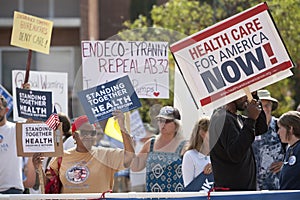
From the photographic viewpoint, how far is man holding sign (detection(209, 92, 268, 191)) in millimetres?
6680

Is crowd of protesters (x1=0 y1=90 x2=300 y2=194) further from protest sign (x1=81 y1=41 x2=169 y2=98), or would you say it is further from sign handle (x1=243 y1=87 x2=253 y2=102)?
protest sign (x1=81 y1=41 x2=169 y2=98)

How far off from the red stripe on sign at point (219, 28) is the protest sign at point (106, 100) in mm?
713

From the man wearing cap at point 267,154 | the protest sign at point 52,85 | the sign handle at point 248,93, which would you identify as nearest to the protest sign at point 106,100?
the sign handle at point 248,93

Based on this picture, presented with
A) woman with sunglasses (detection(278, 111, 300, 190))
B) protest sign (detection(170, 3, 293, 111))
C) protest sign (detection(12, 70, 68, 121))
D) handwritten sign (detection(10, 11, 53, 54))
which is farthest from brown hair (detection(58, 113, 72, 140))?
woman with sunglasses (detection(278, 111, 300, 190))

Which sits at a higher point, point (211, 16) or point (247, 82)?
point (211, 16)

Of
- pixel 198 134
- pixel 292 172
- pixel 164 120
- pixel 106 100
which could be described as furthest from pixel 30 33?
pixel 292 172

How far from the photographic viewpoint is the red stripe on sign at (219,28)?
22.0 feet

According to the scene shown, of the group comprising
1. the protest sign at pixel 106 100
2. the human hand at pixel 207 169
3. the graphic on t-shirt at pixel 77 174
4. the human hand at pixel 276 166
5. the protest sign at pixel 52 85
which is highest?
the protest sign at pixel 52 85

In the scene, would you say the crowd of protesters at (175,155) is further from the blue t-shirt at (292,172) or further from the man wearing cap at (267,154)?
the man wearing cap at (267,154)

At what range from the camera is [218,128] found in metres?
6.78

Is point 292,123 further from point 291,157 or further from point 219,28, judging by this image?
point 219,28

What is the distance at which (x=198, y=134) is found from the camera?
754 centimetres

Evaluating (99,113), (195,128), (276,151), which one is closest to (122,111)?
(99,113)

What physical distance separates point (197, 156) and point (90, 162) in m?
1.03
